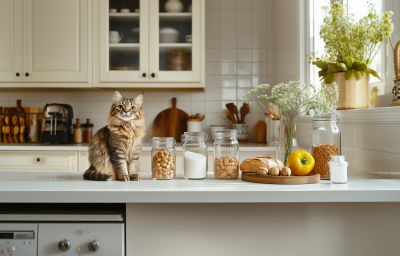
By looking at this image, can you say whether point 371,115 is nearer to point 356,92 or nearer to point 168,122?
point 356,92

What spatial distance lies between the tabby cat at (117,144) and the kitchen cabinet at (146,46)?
1.64 m

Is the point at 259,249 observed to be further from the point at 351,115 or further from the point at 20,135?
the point at 20,135

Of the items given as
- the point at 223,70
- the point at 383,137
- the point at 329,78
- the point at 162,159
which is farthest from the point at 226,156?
the point at 223,70

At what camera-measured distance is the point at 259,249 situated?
3.27 ft

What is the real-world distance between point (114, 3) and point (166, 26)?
1.50 feet

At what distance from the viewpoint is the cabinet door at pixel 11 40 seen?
271 centimetres

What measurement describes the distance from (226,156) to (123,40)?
1.90 meters

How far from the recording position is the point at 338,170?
1.04m

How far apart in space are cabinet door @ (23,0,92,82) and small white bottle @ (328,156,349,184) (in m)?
2.18

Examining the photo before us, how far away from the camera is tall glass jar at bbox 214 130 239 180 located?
1148mm

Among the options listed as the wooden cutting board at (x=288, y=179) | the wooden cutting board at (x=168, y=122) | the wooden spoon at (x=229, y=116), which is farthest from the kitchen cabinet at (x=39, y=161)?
the wooden cutting board at (x=288, y=179)

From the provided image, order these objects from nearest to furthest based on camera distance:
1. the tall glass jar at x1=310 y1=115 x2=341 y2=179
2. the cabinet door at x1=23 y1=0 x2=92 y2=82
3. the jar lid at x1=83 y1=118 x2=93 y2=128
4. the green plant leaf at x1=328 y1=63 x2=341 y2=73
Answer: the tall glass jar at x1=310 y1=115 x2=341 y2=179, the green plant leaf at x1=328 y1=63 x2=341 y2=73, the cabinet door at x1=23 y1=0 x2=92 y2=82, the jar lid at x1=83 y1=118 x2=93 y2=128

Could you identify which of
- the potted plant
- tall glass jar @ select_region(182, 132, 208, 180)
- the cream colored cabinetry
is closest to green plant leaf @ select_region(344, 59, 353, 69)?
the potted plant

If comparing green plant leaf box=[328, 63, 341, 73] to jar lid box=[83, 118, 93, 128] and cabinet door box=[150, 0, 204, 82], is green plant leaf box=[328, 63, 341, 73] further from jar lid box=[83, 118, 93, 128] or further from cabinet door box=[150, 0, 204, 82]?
jar lid box=[83, 118, 93, 128]
